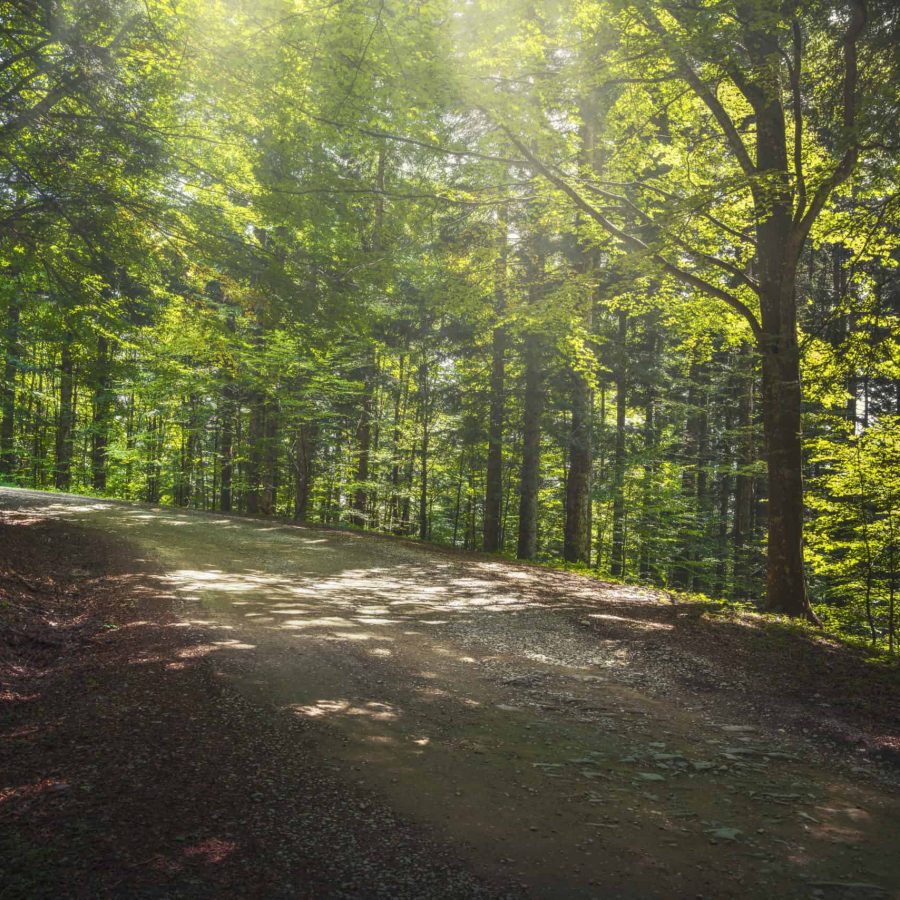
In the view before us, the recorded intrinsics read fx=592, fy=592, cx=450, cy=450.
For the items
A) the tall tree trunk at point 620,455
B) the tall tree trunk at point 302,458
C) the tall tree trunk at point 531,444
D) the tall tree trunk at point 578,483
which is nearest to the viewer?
the tall tree trunk at point 578,483

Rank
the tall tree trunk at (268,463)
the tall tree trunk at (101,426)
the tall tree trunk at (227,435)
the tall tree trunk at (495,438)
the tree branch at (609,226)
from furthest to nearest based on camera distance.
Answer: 1. the tall tree trunk at (101,426)
2. the tall tree trunk at (227,435)
3. the tall tree trunk at (268,463)
4. the tall tree trunk at (495,438)
5. the tree branch at (609,226)

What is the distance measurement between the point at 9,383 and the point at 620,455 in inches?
892

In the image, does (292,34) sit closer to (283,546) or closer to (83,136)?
(83,136)

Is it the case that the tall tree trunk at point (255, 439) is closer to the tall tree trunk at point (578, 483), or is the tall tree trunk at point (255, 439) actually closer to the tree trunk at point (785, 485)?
the tall tree trunk at point (578, 483)

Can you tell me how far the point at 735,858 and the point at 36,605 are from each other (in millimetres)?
7530

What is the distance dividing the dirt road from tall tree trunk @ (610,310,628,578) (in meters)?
11.2

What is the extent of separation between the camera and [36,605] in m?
7.04

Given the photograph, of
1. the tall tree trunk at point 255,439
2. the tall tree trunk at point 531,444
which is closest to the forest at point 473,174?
the tall tree trunk at point 531,444

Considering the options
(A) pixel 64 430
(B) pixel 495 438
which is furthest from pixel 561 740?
(A) pixel 64 430

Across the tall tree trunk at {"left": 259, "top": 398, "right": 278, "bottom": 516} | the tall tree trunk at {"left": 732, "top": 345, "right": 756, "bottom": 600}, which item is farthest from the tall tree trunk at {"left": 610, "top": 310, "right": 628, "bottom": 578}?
the tall tree trunk at {"left": 259, "top": 398, "right": 278, "bottom": 516}

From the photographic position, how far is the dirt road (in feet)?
10.3

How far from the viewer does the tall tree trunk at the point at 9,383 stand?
613 inches

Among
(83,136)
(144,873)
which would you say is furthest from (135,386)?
(144,873)

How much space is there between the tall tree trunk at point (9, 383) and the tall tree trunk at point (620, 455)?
52.8 ft
